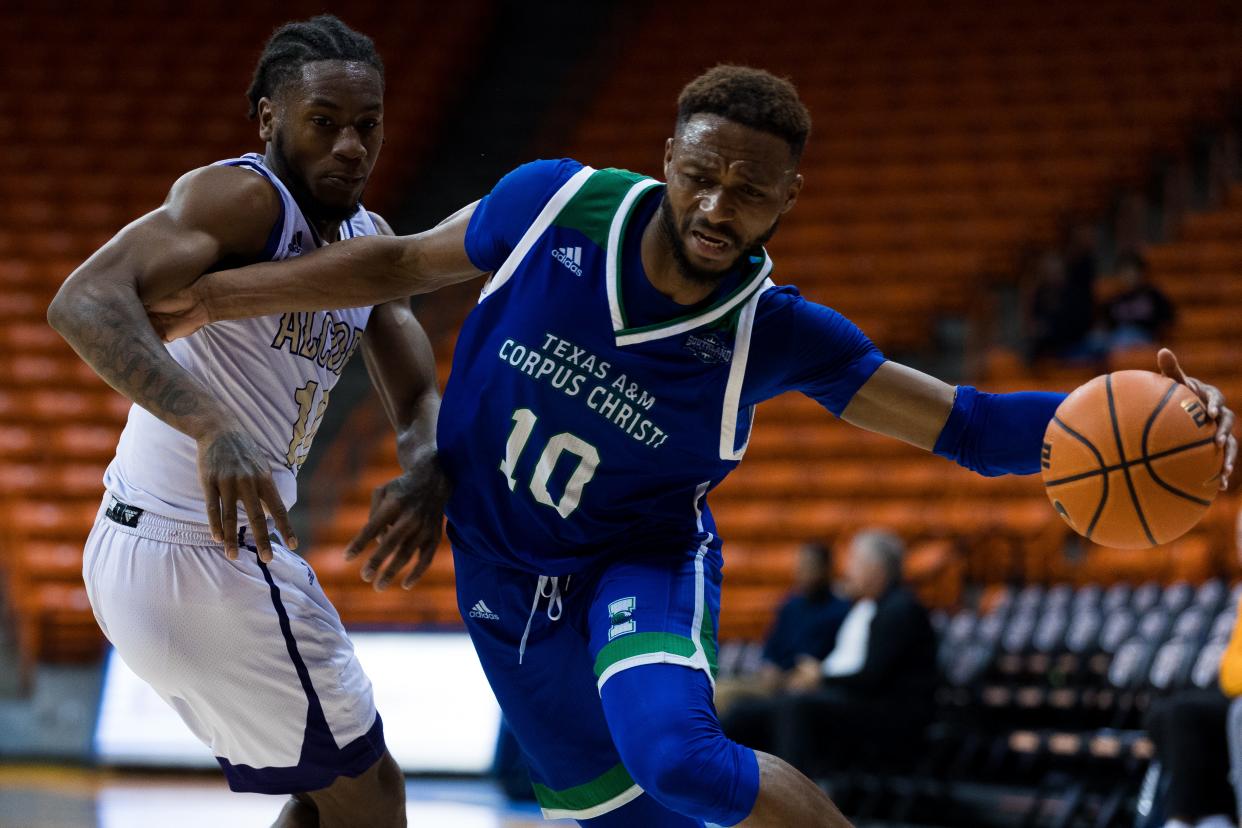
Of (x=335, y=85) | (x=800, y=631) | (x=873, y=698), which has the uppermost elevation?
(x=335, y=85)

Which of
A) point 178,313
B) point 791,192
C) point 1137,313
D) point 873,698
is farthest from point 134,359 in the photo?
point 1137,313

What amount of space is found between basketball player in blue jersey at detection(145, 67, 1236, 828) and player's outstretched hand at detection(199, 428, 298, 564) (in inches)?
12.9

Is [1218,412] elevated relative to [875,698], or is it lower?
elevated

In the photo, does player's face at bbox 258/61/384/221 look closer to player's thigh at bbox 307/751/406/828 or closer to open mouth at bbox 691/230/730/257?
open mouth at bbox 691/230/730/257

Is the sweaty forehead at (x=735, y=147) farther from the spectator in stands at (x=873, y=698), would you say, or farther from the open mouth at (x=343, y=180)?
the spectator in stands at (x=873, y=698)

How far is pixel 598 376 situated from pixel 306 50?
950mm

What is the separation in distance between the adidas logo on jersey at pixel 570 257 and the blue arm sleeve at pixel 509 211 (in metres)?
0.09

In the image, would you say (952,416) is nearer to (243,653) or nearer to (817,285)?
(243,653)

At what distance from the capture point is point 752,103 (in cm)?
307

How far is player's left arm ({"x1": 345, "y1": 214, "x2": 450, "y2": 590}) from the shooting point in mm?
3426

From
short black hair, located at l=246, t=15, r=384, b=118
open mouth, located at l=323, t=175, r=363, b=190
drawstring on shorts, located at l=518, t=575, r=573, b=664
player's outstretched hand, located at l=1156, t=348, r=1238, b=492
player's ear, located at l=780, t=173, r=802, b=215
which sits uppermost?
short black hair, located at l=246, t=15, r=384, b=118

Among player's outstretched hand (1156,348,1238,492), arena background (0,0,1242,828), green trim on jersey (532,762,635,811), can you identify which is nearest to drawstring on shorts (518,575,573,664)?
green trim on jersey (532,762,635,811)

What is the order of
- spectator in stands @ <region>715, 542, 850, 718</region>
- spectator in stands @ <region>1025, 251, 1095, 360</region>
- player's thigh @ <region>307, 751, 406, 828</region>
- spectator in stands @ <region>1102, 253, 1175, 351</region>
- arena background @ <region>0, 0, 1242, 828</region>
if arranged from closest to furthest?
player's thigh @ <region>307, 751, 406, 828</region> < arena background @ <region>0, 0, 1242, 828</region> < spectator in stands @ <region>715, 542, 850, 718</region> < spectator in stands @ <region>1102, 253, 1175, 351</region> < spectator in stands @ <region>1025, 251, 1095, 360</region>

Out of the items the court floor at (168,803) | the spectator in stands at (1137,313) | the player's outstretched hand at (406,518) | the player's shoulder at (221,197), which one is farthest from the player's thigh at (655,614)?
the spectator in stands at (1137,313)
